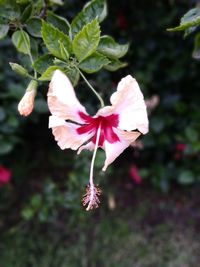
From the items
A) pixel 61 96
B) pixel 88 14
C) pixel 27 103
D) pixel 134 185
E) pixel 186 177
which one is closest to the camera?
pixel 61 96

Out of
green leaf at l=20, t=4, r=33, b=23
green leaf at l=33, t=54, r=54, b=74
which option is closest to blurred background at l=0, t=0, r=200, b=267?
green leaf at l=20, t=4, r=33, b=23

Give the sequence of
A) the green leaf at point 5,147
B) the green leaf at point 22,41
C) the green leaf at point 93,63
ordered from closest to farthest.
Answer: the green leaf at point 93,63, the green leaf at point 22,41, the green leaf at point 5,147

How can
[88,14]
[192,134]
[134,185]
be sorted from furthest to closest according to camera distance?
[134,185], [192,134], [88,14]

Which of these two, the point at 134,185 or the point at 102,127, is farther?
the point at 134,185

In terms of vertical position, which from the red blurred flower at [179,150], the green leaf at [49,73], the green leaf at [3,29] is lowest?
the red blurred flower at [179,150]

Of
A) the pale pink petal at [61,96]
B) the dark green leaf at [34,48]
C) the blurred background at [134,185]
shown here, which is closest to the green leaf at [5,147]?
the blurred background at [134,185]

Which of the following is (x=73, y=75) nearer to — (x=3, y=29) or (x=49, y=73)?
(x=49, y=73)

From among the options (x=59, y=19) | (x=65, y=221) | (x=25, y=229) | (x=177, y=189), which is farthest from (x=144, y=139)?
(x=59, y=19)

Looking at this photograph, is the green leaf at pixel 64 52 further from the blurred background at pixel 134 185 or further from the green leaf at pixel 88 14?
the blurred background at pixel 134 185

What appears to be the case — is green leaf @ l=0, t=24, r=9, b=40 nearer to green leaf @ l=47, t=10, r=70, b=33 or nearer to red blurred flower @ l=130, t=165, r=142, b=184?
green leaf @ l=47, t=10, r=70, b=33

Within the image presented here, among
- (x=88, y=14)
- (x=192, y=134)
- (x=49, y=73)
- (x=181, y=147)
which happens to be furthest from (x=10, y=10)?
(x=181, y=147)
